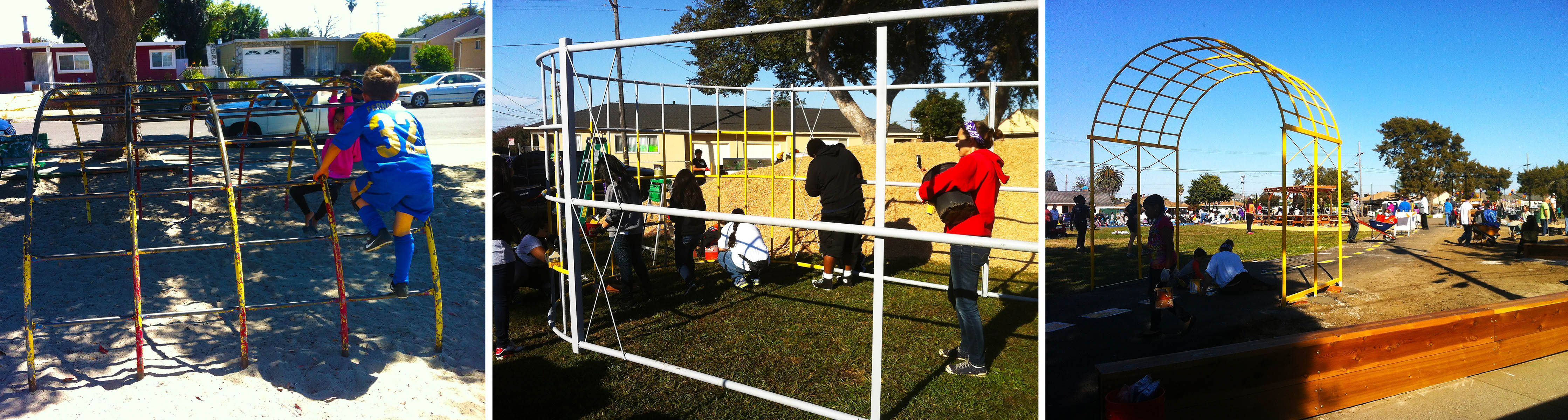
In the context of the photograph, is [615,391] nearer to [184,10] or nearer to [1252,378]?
[1252,378]

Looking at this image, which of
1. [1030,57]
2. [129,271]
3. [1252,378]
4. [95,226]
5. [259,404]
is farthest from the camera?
[1030,57]

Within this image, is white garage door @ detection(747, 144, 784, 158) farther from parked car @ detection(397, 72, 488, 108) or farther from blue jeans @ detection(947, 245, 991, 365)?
blue jeans @ detection(947, 245, 991, 365)

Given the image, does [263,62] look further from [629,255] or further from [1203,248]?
[1203,248]

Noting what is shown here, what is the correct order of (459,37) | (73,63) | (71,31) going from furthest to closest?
(71,31) < (73,63) < (459,37)

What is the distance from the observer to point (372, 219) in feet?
12.1

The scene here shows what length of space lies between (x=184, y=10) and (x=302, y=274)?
96.9ft

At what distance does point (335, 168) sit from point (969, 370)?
3.83 metres

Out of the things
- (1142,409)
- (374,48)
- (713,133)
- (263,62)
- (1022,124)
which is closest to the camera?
(1142,409)

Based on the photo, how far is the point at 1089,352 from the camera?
3748 mm

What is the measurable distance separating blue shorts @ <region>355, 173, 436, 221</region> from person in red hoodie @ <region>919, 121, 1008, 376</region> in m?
2.79

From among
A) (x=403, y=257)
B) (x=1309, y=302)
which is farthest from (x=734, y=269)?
(x=1309, y=302)

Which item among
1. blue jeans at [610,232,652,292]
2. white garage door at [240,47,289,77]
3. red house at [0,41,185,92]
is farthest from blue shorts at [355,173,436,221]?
red house at [0,41,185,92]

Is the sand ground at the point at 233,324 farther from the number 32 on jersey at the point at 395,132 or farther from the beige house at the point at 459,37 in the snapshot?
the beige house at the point at 459,37

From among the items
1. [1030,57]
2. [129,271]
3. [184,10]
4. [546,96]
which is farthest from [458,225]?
[184,10]
